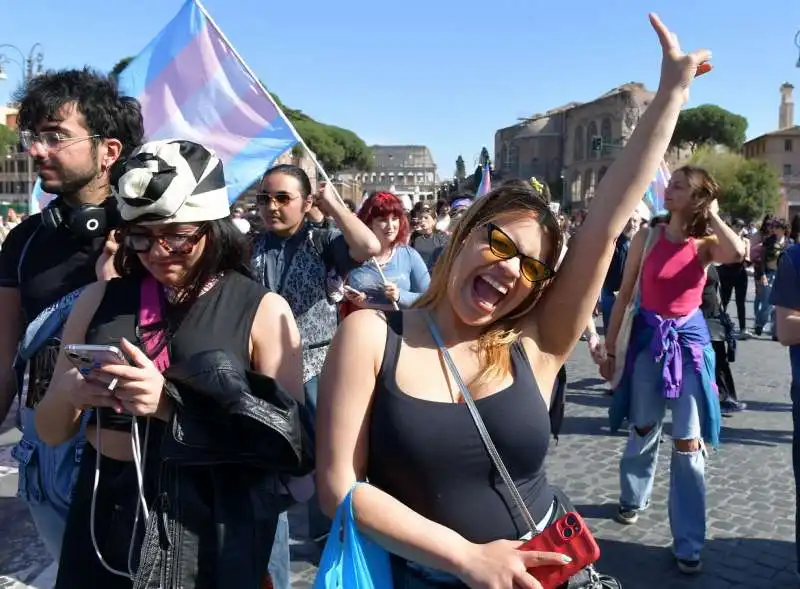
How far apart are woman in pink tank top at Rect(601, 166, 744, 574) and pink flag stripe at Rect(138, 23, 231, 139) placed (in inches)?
109

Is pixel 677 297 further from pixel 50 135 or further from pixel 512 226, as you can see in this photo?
pixel 50 135

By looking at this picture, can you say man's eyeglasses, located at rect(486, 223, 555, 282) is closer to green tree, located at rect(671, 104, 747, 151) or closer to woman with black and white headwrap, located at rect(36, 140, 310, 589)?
woman with black and white headwrap, located at rect(36, 140, 310, 589)

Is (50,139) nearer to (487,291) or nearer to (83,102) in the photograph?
(83,102)

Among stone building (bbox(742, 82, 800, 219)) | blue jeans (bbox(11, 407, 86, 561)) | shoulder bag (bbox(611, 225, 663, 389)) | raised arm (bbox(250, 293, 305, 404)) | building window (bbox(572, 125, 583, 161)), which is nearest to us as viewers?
raised arm (bbox(250, 293, 305, 404))

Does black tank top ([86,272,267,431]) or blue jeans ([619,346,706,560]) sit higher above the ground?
black tank top ([86,272,267,431])

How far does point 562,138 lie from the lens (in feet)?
334

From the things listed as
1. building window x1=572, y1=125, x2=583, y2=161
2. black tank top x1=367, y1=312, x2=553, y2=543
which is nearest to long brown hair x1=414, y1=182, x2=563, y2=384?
black tank top x1=367, y1=312, x2=553, y2=543

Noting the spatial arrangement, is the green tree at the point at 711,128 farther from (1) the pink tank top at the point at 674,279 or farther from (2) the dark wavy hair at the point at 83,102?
(2) the dark wavy hair at the point at 83,102

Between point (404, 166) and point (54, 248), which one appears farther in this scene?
point (404, 166)

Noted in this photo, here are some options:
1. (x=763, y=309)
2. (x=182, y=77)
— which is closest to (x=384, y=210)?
(x=182, y=77)

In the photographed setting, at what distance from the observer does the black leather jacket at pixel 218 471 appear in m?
1.57

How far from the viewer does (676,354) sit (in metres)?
3.69

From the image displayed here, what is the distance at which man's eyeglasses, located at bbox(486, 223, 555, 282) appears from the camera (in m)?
1.69

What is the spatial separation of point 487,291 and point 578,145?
98682 mm
